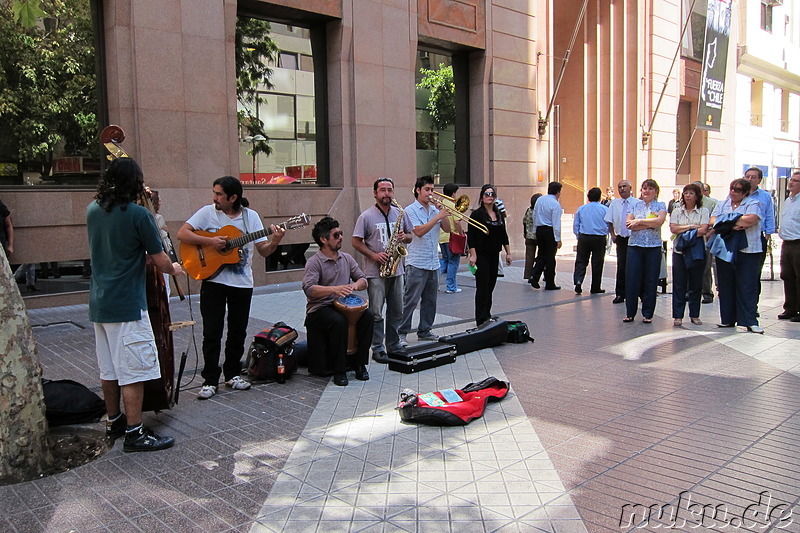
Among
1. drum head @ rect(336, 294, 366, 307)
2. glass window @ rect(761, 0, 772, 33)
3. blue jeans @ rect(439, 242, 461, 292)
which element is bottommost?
blue jeans @ rect(439, 242, 461, 292)

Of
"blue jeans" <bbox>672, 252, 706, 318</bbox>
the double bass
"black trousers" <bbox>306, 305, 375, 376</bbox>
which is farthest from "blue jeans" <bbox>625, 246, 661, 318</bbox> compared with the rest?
the double bass

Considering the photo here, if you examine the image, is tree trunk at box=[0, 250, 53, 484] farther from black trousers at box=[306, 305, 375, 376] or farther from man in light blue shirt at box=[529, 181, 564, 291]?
man in light blue shirt at box=[529, 181, 564, 291]

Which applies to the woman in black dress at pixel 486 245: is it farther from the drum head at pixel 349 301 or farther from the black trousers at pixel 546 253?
the black trousers at pixel 546 253

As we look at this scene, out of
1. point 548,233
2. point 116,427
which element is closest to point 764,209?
point 548,233

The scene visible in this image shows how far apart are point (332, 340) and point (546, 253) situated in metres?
7.19

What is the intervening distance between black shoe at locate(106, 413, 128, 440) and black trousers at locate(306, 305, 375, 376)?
191cm

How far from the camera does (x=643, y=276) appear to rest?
31.5 feet

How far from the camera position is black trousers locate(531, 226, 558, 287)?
1262 cm

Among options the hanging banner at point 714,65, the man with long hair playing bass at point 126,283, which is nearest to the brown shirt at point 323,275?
the man with long hair playing bass at point 126,283

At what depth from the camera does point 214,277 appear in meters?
6.02

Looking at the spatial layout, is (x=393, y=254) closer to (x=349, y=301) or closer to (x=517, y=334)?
(x=349, y=301)

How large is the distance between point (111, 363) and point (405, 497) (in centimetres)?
236

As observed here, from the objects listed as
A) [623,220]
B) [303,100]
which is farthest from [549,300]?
[303,100]

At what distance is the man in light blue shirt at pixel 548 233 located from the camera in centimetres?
1260
